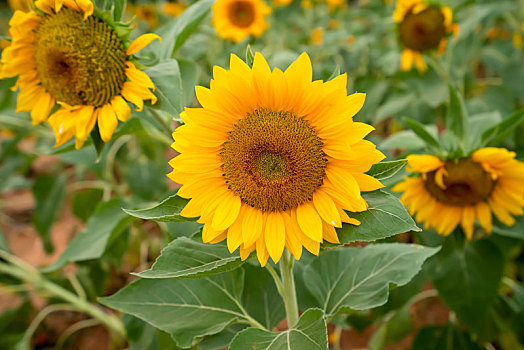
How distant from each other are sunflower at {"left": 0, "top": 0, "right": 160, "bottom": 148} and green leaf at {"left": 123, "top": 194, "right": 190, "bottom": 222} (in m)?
0.22

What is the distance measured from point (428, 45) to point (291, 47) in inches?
57.0

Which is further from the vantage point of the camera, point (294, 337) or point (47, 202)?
point (47, 202)

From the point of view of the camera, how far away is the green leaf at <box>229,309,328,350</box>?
2.57 ft

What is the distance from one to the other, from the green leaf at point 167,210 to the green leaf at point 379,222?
A: 0.27 meters

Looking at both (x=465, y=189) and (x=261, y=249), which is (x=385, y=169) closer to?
(x=261, y=249)

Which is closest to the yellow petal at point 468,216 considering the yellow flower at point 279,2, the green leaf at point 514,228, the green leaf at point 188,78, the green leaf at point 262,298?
the green leaf at point 514,228

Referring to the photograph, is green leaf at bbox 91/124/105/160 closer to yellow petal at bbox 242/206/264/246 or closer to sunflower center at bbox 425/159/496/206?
yellow petal at bbox 242/206/264/246

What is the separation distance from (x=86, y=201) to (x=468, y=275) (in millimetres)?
1491

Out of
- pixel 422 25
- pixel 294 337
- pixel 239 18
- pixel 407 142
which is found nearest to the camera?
pixel 294 337

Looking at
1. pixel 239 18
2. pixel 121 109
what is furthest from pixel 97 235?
pixel 239 18

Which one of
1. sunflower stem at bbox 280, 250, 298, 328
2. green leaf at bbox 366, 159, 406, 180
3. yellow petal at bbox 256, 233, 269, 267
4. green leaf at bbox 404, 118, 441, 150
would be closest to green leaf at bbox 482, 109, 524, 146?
green leaf at bbox 404, 118, 441, 150

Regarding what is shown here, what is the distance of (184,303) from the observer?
39.2 inches

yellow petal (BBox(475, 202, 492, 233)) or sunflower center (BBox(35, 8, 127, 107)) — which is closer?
sunflower center (BBox(35, 8, 127, 107))

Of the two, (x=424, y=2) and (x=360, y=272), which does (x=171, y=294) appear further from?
(x=424, y=2)
